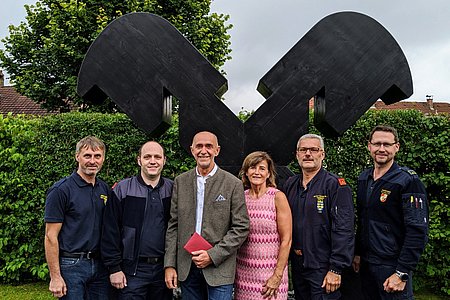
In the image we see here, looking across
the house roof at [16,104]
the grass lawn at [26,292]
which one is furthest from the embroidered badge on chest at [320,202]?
the house roof at [16,104]

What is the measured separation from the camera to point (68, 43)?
10.7 meters

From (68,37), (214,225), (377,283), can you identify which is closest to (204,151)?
(214,225)

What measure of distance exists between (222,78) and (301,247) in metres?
1.41

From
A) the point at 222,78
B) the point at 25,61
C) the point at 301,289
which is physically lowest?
the point at 301,289

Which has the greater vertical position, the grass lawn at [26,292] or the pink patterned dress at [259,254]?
the pink patterned dress at [259,254]

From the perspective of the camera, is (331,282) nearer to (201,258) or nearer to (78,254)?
(201,258)

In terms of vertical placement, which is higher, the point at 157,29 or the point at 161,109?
the point at 157,29

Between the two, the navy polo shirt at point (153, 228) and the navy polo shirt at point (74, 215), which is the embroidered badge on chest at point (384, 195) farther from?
the navy polo shirt at point (74, 215)

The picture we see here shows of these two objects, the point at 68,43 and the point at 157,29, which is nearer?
the point at 157,29

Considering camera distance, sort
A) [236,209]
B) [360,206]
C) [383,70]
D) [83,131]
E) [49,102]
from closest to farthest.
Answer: [236,209], [360,206], [383,70], [83,131], [49,102]

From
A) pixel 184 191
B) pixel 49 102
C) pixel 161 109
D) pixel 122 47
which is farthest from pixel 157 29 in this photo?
pixel 49 102

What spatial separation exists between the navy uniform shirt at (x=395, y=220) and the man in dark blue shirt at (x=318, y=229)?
21 centimetres

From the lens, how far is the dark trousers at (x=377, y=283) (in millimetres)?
2541

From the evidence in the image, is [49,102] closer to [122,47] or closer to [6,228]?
[6,228]
